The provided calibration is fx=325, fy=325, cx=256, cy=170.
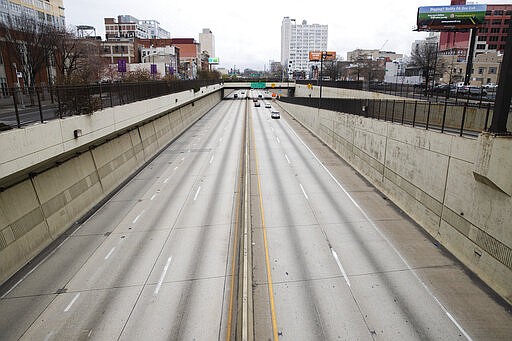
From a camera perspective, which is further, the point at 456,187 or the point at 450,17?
the point at 450,17

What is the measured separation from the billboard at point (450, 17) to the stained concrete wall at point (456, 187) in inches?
1629

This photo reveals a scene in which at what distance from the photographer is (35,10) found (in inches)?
2156

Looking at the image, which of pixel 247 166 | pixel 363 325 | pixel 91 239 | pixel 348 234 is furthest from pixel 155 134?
pixel 363 325

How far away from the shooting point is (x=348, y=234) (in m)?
16.8

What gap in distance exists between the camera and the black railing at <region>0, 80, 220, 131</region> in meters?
13.9

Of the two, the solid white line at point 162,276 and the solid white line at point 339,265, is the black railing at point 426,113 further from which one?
the solid white line at point 162,276

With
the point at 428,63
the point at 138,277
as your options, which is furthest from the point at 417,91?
the point at 138,277

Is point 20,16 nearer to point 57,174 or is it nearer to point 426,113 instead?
point 57,174

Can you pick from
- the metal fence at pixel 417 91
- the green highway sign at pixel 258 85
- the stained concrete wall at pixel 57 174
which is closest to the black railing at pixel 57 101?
the stained concrete wall at pixel 57 174

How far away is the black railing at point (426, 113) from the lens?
1942cm

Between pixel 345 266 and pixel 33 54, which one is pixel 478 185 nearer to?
pixel 345 266

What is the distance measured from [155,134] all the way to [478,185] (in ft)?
95.6

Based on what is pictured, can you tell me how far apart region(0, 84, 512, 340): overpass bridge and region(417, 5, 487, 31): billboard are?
40.5 m

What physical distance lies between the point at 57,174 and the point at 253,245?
1074 centimetres
